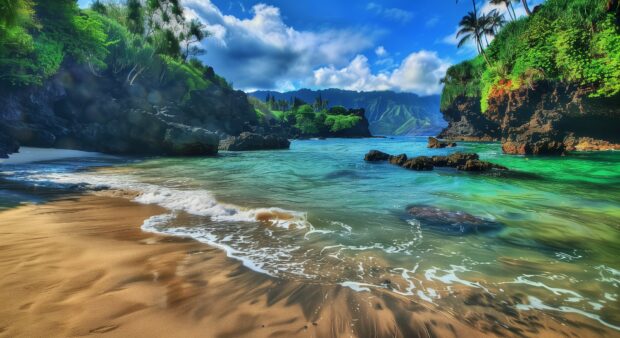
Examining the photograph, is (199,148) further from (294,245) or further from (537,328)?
(537,328)

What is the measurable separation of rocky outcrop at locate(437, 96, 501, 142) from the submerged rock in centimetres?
4600

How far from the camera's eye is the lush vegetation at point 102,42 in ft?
61.8


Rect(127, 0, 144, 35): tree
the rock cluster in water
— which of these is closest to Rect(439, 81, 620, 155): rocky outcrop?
the rock cluster in water

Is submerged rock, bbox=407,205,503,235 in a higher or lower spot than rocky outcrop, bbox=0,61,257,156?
lower

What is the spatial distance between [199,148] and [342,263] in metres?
21.3

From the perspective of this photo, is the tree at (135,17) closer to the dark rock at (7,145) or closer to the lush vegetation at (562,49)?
the dark rock at (7,145)

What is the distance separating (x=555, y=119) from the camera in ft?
92.5

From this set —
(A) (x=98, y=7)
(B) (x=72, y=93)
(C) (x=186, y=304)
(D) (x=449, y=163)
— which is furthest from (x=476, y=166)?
(A) (x=98, y=7)

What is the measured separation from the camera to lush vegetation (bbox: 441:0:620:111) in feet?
73.0

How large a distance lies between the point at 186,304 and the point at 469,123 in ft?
206

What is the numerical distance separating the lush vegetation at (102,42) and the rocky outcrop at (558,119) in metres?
32.2

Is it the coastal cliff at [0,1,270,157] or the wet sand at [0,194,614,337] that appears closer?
the wet sand at [0,194,614,337]

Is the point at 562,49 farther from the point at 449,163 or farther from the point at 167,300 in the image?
the point at 167,300

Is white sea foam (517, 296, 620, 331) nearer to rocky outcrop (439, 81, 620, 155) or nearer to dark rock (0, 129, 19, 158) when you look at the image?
dark rock (0, 129, 19, 158)
